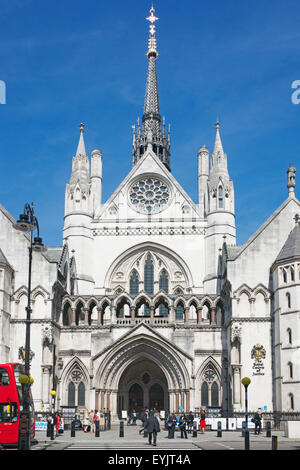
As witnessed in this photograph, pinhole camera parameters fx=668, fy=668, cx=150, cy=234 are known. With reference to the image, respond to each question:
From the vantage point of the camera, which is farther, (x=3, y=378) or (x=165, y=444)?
(x=165, y=444)

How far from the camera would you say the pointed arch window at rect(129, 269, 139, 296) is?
53.1 m

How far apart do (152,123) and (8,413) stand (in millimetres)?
46893

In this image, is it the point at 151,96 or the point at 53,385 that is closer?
the point at 53,385

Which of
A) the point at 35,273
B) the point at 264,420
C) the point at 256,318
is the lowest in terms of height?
the point at 264,420

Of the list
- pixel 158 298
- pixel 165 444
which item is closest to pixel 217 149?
pixel 158 298

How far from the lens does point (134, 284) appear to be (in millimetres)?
53312

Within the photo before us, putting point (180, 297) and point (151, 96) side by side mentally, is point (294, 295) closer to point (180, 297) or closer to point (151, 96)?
point (180, 297)

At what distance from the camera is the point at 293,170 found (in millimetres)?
46625

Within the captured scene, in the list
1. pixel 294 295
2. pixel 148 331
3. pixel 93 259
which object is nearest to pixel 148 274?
pixel 93 259

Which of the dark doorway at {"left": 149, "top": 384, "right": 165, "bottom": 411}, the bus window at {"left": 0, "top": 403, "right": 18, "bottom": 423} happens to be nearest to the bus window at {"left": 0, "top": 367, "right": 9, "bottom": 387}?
the bus window at {"left": 0, "top": 403, "right": 18, "bottom": 423}

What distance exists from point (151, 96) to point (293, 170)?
29324 millimetres

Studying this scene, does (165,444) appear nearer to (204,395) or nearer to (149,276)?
(204,395)

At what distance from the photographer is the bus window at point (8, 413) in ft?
87.5

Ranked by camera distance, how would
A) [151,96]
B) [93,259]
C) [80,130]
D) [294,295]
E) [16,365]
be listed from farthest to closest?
1. [151,96]
2. [80,130]
3. [93,259]
4. [294,295]
5. [16,365]
